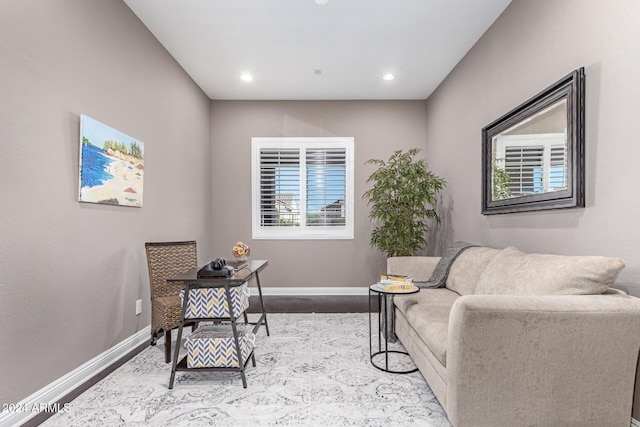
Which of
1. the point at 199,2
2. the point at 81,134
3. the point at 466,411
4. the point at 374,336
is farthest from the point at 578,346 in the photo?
the point at 199,2

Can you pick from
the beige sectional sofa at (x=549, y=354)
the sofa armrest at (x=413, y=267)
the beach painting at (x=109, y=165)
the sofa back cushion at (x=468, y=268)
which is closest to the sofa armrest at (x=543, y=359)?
the beige sectional sofa at (x=549, y=354)

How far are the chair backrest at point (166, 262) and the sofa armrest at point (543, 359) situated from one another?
95.2 inches

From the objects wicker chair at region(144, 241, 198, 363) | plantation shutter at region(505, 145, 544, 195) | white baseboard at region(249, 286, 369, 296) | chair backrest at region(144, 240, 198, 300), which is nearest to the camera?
plantation shutter at region(505, 145, 544, 195)

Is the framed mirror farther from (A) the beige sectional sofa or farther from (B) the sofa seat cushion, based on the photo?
(B) the sofa seat cushion

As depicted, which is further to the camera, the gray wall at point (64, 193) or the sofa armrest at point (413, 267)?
the sofa armrest at point (413, 267)

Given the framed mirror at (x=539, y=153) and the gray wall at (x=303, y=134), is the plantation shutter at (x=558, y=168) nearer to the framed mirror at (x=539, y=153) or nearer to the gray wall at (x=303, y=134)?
the framed mirror at (x=539, y=153)

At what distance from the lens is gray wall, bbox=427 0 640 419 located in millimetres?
1762

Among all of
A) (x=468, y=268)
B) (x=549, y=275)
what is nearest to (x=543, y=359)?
(x=549, y=275)

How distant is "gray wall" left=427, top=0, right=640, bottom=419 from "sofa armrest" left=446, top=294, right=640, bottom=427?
0.14m

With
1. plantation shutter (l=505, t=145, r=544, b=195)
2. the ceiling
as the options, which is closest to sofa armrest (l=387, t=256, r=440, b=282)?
plantation shutter (l=505, t=145, r=544, b=195)

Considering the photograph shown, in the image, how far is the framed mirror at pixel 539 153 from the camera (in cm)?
210

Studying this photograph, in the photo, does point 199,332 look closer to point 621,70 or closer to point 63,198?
point 63,198

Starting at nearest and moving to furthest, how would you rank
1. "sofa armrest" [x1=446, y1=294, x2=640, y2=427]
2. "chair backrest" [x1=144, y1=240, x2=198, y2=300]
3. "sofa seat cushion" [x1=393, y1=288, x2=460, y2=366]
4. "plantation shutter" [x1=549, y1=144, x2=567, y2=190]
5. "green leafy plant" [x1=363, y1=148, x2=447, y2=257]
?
"sofa armrest" [x1=446, y1=294, x2=640, y2=427] → "sofa seat cushion" [x1=393, y1=288, x2=460, y2=366] → "plantation shutter" [x1=549, y1=144, x2=567, y2=190] → "chair backrest" [x1=144, y1=240, x2=198, y2=300] → "green leafy plant" [x1=363, y1=148, x2=447, y2=257]

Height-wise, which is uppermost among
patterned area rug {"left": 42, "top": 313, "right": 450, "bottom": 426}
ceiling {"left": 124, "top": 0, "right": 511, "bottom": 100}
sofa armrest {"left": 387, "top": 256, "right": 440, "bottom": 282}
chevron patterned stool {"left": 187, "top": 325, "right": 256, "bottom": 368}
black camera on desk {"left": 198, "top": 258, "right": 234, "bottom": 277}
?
ceiling {"left": 124, "top": 0, "right": 511, "bottom": 100}
